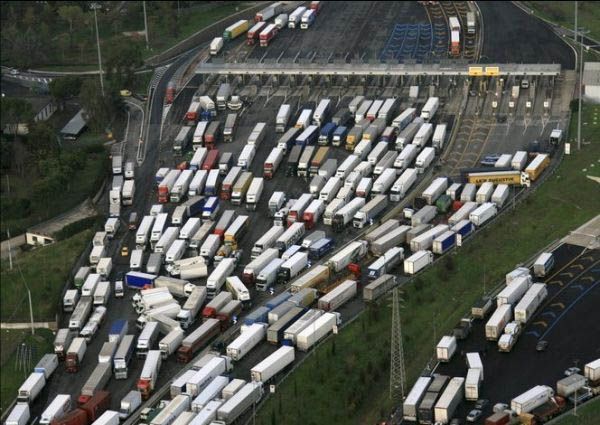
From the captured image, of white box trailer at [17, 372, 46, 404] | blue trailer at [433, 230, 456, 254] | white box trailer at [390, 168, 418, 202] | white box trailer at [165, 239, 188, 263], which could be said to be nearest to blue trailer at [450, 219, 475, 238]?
blue trailer at [433, 230, 456, 254]

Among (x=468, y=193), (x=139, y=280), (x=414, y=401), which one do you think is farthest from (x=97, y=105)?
(x=414, y=401)

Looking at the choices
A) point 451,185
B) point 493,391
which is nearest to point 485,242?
point 451,185

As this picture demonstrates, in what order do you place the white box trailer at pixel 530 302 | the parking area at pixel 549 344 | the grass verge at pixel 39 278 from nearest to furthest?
the parking area at pixel 549 344
the white box trailer at pixel 530 302
the grass verge at pixel 39 278

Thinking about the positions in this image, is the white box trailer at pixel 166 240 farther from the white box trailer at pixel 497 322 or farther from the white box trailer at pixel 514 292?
the white box trailer at pixel 497 322

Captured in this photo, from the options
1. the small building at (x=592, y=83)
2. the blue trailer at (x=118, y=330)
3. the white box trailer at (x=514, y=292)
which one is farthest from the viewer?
the small building at (x=592, y=83)

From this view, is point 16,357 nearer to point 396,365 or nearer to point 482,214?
point 396,365

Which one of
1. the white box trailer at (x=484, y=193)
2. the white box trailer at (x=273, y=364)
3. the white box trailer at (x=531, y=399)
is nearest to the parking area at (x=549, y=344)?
the white box trailer at (x=531, y=399)

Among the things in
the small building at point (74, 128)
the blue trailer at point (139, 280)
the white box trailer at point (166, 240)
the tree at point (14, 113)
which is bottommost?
the blue trailer at point (139, 280)
